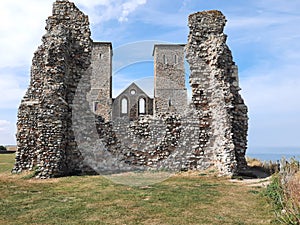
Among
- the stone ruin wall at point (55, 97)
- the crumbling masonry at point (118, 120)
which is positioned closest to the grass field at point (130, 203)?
the stone ruin wall at point (55, 97)

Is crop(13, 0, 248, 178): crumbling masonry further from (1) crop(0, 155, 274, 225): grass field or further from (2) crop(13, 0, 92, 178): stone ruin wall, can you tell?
(1) crop(0, 155, 274, 225): grass field

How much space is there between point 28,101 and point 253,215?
929 centimetres

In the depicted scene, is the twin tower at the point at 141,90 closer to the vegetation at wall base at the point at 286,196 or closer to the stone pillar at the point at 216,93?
the stone pillar at the point at 216,93

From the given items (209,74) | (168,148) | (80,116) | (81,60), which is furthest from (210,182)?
(81,60)

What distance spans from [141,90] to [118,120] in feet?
80.0

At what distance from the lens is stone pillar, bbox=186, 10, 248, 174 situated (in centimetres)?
1180

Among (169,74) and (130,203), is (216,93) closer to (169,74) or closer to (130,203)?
Result: (130,203)

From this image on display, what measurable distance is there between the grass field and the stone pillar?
2.15 meters

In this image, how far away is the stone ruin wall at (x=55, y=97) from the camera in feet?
37.3

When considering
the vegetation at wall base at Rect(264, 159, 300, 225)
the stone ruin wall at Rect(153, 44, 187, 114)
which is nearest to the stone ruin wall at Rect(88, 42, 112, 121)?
the stone ruin wall at Rect(153, 44, 187, 114)

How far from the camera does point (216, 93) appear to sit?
12.6m

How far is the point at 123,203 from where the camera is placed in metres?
6.92

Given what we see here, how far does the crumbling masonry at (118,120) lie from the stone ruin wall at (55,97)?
0.12 feet

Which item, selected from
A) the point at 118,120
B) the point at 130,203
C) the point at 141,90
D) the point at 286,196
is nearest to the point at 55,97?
the point at 118,120
